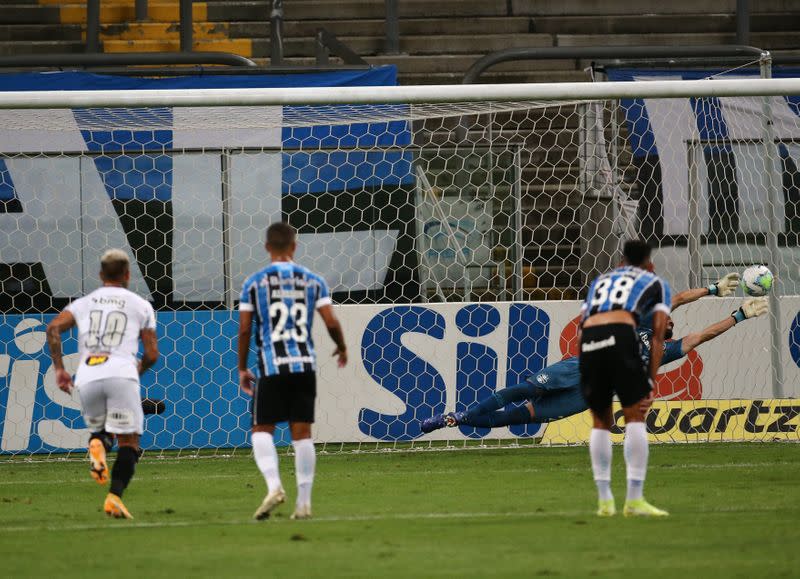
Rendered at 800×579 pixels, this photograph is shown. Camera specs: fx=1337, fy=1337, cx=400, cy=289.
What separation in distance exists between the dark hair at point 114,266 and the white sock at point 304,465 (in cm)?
152

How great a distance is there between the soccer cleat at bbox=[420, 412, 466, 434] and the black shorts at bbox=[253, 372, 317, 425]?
4348mm

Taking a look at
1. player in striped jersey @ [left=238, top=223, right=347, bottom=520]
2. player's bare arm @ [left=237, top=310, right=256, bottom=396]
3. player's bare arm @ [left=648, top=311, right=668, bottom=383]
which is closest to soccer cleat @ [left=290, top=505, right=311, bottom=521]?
player in striped jersey @ [left=238, top=223, right=347, bottom=520]

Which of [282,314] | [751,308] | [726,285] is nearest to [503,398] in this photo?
[726,285]

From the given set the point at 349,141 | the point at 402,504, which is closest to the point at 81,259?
the point at 349,141

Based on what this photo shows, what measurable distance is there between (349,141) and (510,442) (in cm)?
377

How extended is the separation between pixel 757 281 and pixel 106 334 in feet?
19.3

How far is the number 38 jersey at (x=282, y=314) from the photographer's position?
7.49 meters

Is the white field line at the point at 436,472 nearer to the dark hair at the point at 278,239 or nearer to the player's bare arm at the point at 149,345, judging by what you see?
the player's bare arm at the point at 149,345

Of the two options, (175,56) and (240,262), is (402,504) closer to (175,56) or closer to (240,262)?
(240,262)

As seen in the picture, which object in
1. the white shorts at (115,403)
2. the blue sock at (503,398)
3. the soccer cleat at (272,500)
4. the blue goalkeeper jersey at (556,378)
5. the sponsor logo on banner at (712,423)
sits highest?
the white shorts at (115,403)

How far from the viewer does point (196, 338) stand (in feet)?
41.0

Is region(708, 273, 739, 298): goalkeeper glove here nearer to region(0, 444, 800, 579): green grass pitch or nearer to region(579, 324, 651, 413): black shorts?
region(0, 444, 800, 579): green grass pitch

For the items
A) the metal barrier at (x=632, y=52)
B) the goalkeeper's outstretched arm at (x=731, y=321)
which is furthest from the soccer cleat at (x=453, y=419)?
the metal barrier at (x=632, y=52)

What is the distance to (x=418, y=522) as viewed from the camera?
24.8ft
